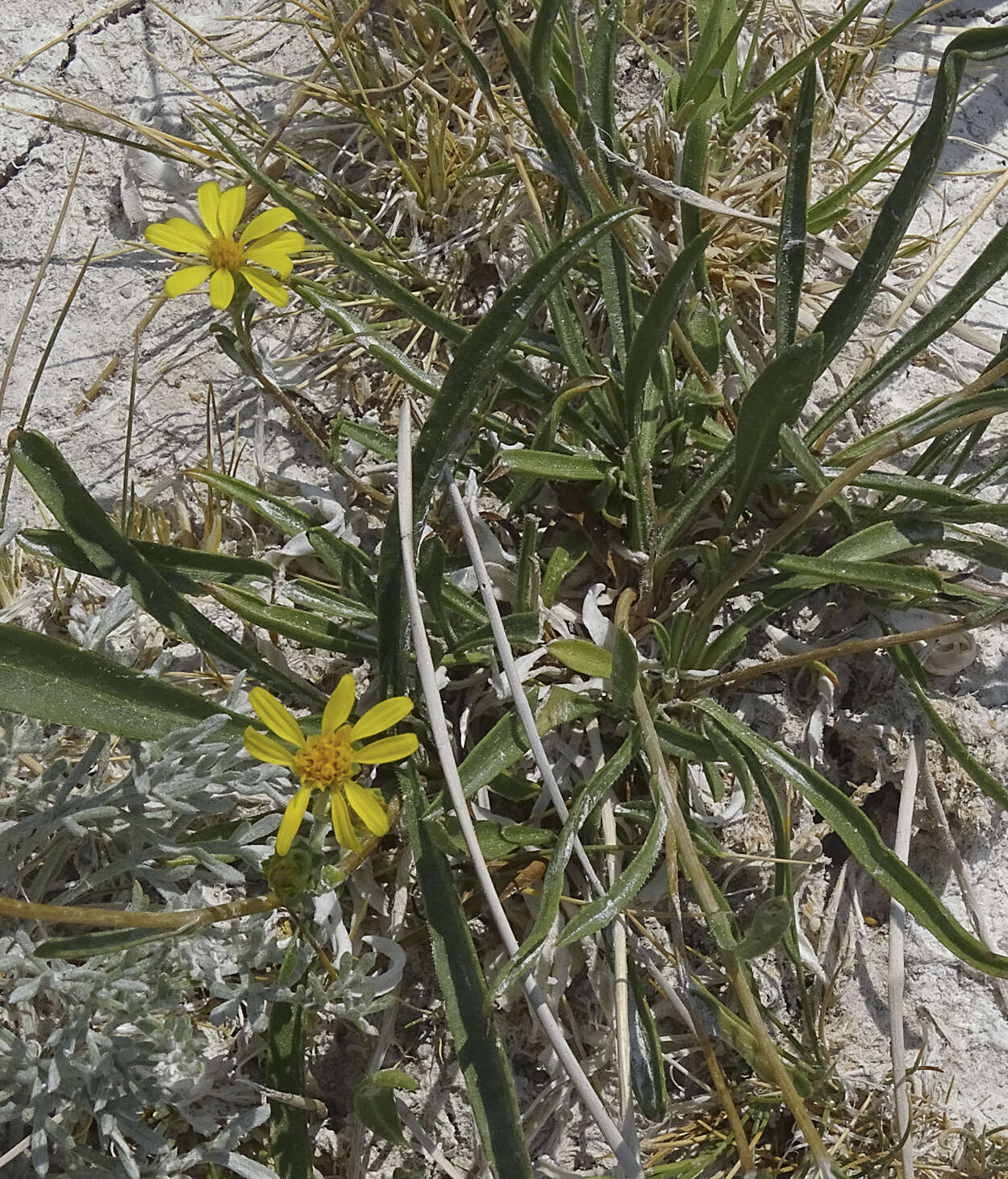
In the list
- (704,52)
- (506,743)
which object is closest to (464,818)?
(506,743)

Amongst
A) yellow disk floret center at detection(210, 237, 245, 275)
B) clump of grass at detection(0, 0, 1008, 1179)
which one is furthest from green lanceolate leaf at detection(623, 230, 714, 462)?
yellow disk floret center at detection(210, 237, 245, 275)

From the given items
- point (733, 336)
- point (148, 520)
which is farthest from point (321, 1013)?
point (733, 336)

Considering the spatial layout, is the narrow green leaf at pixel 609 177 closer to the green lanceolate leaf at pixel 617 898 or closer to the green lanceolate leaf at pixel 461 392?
the green lanceolate leaf at pixel 461 392

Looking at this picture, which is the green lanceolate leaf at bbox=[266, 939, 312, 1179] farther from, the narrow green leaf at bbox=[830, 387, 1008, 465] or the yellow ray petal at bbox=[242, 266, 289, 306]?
the narrow green leaf at bbox=[830, 387, 1008, 465]

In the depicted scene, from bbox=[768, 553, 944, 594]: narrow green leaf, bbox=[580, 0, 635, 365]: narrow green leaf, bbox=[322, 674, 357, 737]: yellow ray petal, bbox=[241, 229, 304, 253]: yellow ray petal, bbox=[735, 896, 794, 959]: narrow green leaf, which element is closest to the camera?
bbox=[735, 896, 794, 959]: narrow green leaf

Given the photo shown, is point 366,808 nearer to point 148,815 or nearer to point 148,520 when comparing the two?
point 148,815

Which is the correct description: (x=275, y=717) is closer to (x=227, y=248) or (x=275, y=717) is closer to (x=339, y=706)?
(x=339, y=706)
